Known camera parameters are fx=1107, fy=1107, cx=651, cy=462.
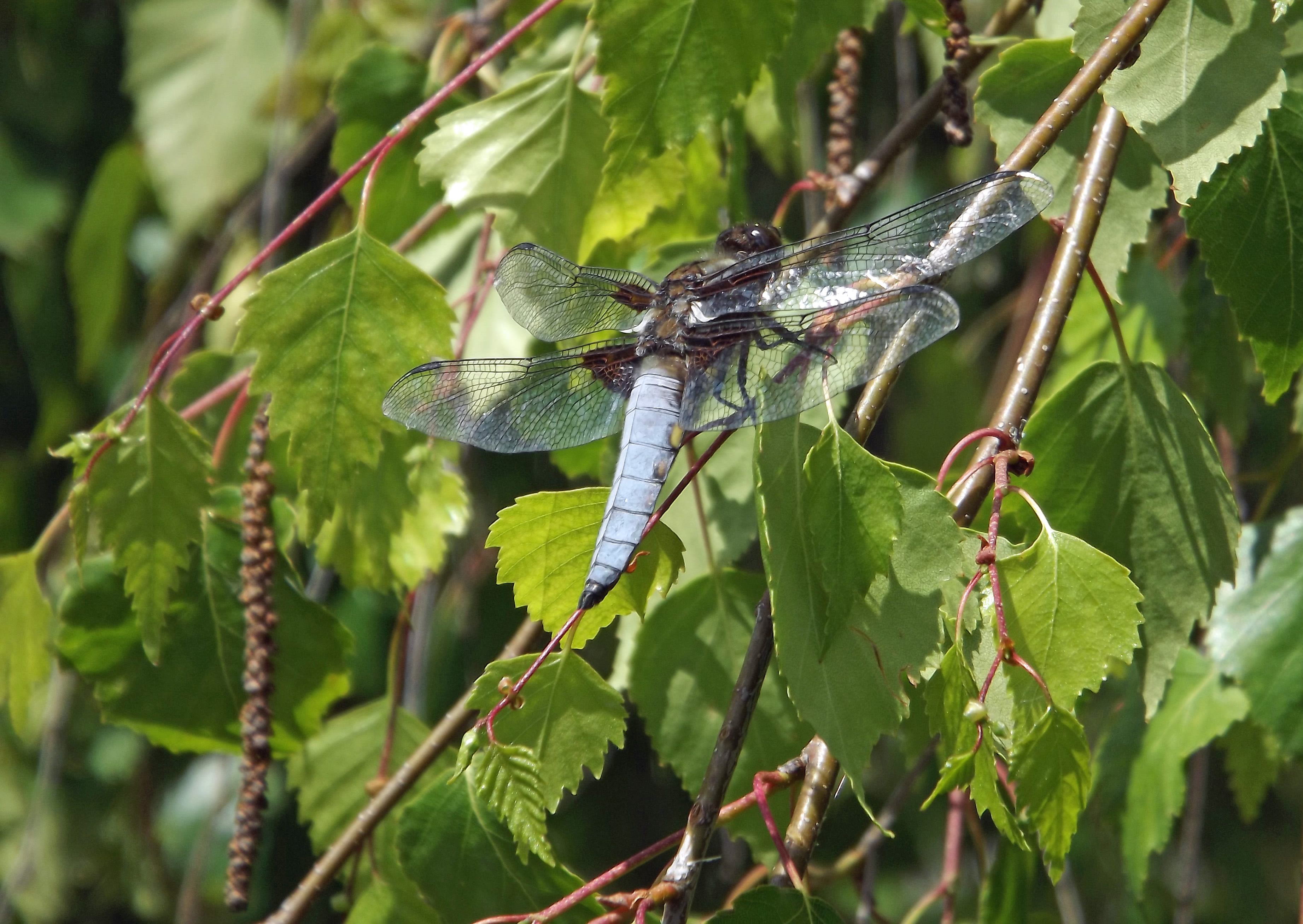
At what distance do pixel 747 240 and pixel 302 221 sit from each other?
1.14 ft

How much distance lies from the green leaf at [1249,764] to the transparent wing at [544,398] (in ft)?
2.40

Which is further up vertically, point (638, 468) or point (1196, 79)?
point (1196, 79)

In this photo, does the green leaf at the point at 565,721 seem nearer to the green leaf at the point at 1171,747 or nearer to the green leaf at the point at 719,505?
the green leaf at the point at 719,505

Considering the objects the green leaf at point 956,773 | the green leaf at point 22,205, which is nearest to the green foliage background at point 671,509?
the green leaf at point 956,773

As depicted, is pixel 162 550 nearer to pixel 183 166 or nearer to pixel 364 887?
pixel 364 887

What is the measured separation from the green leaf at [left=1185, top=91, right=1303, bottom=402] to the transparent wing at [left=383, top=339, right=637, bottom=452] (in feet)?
1.43

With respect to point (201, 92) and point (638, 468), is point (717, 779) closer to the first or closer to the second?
point (638, 468)

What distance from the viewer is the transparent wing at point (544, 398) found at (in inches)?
34.5

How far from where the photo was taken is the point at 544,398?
91 cm

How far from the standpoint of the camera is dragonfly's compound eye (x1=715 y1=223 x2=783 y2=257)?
896 mm

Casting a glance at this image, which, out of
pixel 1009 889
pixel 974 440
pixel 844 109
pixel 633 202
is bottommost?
pixel 1009 889

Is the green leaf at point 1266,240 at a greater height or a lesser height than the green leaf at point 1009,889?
greater

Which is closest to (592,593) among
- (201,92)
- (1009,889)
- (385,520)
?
(385,520)

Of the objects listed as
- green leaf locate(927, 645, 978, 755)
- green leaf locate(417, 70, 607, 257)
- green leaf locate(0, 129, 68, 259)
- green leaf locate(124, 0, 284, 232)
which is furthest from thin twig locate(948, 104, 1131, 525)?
green leaf locate(0, 129, 68, 259)
